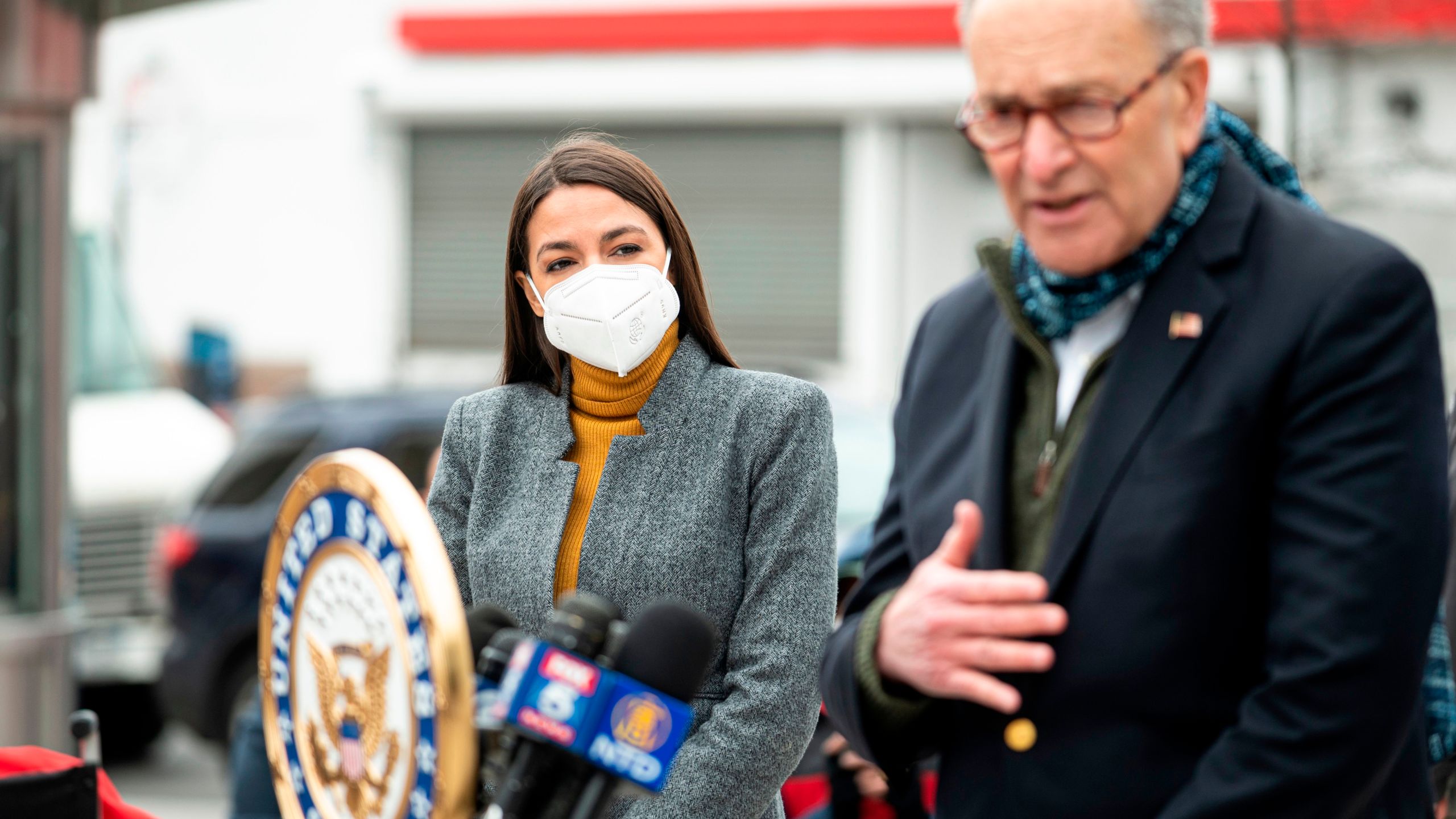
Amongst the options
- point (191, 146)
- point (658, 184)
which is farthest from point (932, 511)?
point (191, 146)

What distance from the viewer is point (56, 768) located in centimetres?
308

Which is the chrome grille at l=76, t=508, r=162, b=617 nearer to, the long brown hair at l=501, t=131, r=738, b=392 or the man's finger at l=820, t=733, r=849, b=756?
the man's finger at l=820, t=733, r=849, b=756

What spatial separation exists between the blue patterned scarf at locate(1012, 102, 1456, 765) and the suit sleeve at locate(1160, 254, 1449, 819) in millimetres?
139

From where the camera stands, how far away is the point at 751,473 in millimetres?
2645

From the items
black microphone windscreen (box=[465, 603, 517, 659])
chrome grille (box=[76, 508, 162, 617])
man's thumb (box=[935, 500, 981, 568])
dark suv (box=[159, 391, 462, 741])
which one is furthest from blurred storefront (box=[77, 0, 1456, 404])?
black microphone windscreen (box=[465, 603, 517, 659])

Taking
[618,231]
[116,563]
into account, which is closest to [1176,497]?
[618,231]

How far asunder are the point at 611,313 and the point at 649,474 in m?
0.25

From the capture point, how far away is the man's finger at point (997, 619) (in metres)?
1.81

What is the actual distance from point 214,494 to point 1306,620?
7.74 m

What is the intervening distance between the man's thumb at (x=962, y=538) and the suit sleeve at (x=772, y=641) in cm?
74

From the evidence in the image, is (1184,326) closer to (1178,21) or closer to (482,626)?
(1178,21)

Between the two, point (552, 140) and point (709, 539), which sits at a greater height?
point (552, 140)

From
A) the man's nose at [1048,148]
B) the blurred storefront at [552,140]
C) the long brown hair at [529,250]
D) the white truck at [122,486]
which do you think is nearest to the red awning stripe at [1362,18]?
the blurred storefront at [552,140]

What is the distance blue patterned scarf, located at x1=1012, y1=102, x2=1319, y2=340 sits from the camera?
1.92 metres
